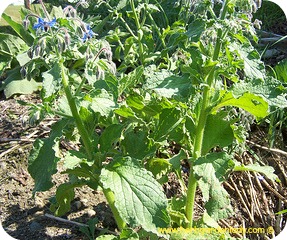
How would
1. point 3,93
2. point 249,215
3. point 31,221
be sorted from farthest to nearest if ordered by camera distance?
1. point 3,93
2. point 249,215
3. point 31,221

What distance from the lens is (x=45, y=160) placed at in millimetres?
2287

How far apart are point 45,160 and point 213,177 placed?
0.84 metres

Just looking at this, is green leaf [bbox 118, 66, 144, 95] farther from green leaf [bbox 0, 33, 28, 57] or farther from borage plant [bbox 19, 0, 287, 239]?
green leaf [bbox 0, 33, 28, 57]

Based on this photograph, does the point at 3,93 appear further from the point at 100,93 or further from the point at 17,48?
the point at 100,93

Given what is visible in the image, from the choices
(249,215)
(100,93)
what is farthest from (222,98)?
(249,215)

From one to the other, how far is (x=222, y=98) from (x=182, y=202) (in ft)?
2.41

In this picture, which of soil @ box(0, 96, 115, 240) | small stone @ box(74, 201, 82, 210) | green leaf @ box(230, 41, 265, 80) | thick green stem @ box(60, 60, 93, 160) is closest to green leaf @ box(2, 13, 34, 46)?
soil @ box(0, 96, 115, 240)

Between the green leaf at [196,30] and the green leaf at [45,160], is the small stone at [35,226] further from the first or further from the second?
Result: the green leaf at [196,30]

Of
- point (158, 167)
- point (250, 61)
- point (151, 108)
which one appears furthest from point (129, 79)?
point (250, 61)

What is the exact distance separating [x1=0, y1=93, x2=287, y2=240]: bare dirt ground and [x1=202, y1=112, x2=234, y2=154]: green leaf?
0.74m

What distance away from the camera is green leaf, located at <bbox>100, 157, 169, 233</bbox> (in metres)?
2.10

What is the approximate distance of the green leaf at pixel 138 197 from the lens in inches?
82.8

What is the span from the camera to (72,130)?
2.59m

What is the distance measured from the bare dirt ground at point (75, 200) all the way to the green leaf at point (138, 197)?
2.52 ft
